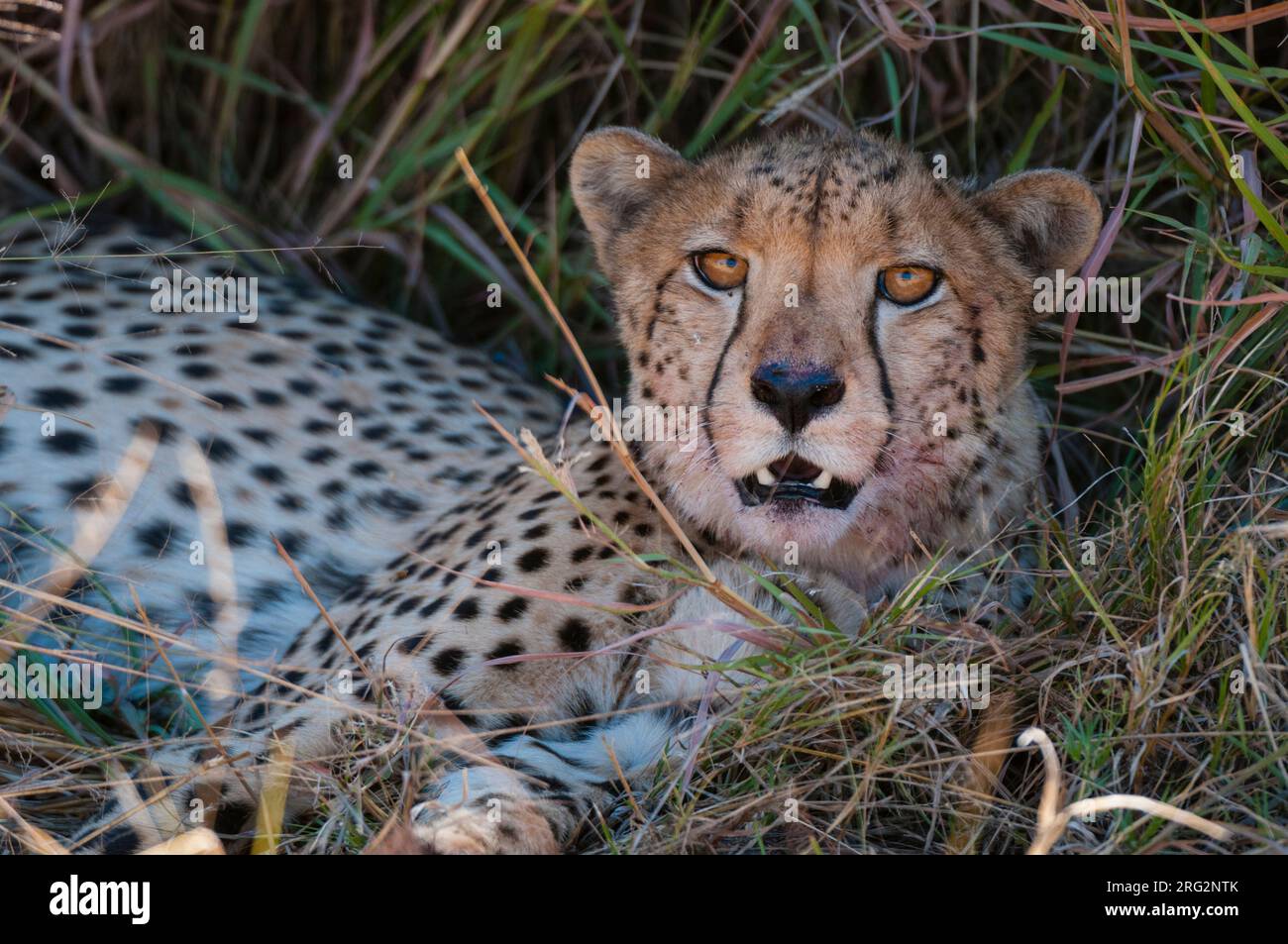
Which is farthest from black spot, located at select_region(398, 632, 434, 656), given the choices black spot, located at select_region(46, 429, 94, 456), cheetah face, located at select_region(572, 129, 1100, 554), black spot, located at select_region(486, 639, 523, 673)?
black spot, located at select_region(46, 429, 94, 456)

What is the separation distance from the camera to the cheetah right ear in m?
2.56

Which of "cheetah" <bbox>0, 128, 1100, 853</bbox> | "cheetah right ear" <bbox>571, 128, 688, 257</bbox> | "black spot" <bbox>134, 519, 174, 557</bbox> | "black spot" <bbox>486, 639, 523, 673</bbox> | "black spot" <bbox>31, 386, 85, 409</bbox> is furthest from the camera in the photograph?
"black spot" <bbox>31, 386, 85, 409</bbox>

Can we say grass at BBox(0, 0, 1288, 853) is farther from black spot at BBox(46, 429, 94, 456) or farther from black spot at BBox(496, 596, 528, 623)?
black spot at BBox(46, 429, 94, 456)

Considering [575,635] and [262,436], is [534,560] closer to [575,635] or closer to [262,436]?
[575,635]

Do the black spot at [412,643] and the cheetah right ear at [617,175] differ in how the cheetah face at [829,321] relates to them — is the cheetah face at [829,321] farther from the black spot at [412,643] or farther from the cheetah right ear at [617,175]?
the black spot at [412,643]

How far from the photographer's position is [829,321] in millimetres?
2186

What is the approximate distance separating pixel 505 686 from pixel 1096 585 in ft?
2.79

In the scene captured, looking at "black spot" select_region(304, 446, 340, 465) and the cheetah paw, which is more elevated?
"black spot" select_region(304, 446, 340, 465)

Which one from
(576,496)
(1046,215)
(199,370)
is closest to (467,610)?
(576,496)

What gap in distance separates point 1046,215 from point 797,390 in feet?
2.05

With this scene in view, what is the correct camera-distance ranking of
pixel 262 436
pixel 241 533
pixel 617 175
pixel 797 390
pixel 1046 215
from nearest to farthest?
pixel 797 390, pixel 1046 215, pixel 617 175, pixel 241 533, pixel 262 436

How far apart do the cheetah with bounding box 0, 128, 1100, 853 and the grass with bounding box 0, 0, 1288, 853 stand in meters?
0.12

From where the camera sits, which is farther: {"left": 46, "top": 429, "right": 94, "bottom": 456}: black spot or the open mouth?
{"left": 46, "top": 429, "right": 94, "bottom": 456}: black spot
